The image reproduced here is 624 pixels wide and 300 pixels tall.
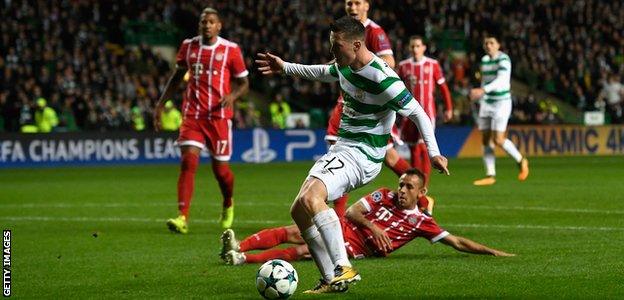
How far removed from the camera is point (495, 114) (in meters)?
19.4

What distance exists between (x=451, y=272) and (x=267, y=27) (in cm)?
2795

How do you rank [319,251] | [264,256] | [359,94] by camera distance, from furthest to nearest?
[264,256] → [359,94] → [319,251]

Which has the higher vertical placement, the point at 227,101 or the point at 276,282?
the point at 227,101

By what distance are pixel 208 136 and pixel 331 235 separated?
534 cm

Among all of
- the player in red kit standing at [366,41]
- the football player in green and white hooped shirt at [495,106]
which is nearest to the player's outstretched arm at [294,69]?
the player in red kit standing at [366,41]

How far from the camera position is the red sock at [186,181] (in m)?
12.3

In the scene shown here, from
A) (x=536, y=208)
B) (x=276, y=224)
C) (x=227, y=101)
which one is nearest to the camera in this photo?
(x=227, y=101)

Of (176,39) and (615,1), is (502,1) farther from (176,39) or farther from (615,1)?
(176,39)

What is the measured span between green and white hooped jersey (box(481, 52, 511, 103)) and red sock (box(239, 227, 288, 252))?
913 centimetres

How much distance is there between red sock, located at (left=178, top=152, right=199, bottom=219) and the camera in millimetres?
12320

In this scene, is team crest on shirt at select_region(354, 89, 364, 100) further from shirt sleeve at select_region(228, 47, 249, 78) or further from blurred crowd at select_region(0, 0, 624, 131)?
blurred crowd at select_region(0, 0, 624, 131)

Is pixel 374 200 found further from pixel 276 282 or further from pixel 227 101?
pixel 227 101

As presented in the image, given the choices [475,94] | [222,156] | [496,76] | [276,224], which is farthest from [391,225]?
[496,76]

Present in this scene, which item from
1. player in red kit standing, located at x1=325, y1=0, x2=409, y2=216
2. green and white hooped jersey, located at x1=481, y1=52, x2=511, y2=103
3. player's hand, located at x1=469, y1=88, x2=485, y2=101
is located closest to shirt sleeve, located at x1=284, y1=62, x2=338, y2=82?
player in red kit standing, located at x1=325, y1=0, x2=409, y2=216
